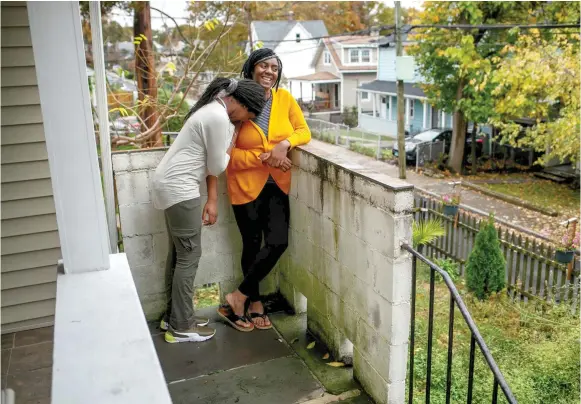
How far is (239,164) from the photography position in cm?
352

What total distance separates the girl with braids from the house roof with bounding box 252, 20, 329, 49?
Result: 111ft

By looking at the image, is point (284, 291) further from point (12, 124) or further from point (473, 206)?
point (473, 206)

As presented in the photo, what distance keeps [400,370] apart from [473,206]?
42.7 feet

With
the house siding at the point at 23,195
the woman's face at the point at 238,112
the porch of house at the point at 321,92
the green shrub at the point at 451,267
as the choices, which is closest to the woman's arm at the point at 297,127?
the woman's face at the point at 238,112

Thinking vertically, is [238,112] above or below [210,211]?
above

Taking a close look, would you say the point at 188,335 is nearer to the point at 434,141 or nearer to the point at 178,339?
the point at 178,339

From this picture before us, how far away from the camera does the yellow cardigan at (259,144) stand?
349cm

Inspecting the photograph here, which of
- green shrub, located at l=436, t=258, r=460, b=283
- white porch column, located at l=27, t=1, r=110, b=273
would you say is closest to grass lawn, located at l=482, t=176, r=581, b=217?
green shrub, located at l=436, t=258, r=460, b=283

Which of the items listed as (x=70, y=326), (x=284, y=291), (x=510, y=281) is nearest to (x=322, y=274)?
(x=284, y=291)

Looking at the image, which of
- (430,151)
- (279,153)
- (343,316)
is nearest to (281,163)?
(279,153)

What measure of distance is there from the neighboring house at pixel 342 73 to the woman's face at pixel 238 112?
94.0 ft

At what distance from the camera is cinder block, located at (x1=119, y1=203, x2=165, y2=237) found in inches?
147

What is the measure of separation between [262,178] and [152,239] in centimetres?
91

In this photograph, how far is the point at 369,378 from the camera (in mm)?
3059
